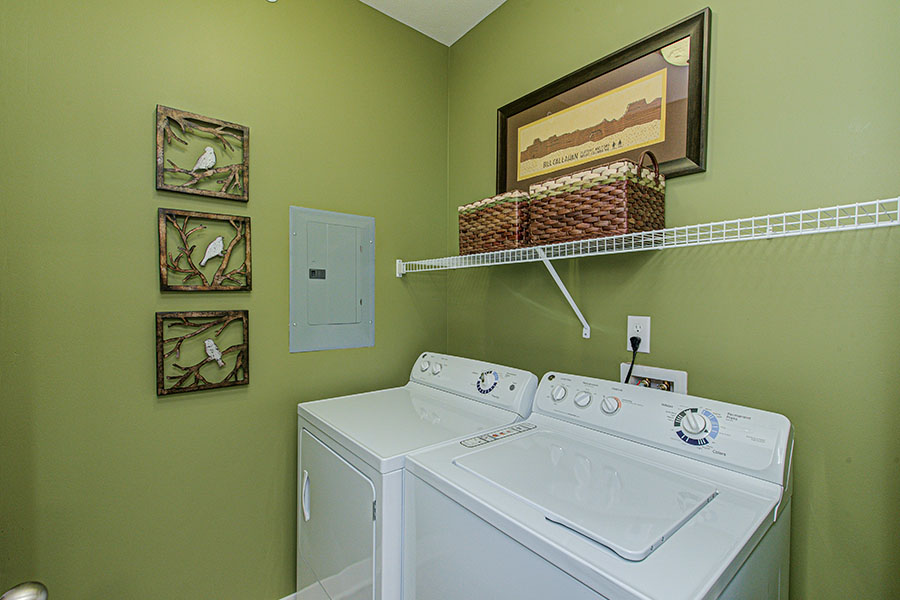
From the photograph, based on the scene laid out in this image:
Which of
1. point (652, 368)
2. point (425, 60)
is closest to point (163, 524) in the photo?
point (652, 368)

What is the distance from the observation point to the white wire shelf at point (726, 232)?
908mm

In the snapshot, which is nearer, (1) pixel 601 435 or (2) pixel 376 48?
(1) pixel 601 435

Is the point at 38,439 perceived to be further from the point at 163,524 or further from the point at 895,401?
the point at 895,401

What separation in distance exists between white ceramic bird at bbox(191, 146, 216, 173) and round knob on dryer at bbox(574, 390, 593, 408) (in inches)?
59.4

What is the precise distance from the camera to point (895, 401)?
951 millimetres

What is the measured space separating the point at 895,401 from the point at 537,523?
90 centimetres

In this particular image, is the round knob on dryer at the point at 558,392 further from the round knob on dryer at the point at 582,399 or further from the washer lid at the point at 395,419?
the washer lid at the point at 395,419

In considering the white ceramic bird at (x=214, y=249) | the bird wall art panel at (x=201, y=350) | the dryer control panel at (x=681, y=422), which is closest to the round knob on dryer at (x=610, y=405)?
the dryer control panel at (x=681, y=422)

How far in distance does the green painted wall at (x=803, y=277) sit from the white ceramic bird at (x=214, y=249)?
55.6 inches

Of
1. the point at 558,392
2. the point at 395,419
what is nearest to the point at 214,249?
the point at 395,419

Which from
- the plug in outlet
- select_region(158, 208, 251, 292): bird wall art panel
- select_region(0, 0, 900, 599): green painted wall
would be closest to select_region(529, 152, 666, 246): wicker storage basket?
select_region(0, 0, 900, 599): green painted wall

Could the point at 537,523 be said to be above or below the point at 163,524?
above

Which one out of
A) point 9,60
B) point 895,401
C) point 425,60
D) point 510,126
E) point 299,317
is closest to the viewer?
point 895,401

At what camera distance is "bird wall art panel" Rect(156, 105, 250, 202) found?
1406mm
